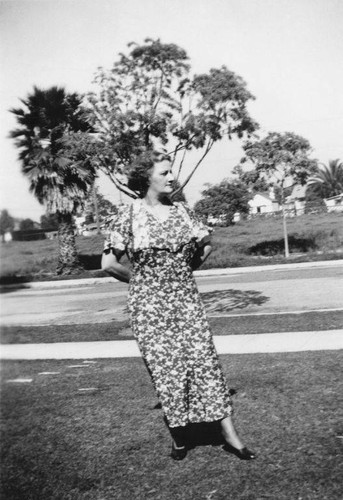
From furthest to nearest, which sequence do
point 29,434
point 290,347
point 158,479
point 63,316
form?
point 63,316 → point 290,347 → point 29,434 → point 158,479

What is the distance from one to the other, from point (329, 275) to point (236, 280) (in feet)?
8.72

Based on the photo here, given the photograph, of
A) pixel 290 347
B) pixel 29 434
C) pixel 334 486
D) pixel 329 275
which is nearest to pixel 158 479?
pixel 334 486

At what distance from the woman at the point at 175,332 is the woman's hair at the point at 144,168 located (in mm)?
301

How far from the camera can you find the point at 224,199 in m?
59.1

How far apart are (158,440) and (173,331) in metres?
0.90

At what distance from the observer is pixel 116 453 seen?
10.9ft

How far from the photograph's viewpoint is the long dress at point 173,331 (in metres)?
3.11

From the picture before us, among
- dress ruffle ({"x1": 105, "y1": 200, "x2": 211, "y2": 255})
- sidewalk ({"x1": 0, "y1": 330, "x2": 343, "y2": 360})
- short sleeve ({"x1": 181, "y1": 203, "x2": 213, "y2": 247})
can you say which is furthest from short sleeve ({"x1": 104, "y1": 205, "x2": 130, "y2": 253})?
sidewalk ({"x1": 0, "y1": 330, "x2": 343, "y2": 360})

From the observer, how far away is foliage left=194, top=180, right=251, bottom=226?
56.2m

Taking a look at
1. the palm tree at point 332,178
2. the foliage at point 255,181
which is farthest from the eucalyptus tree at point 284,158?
the palm tree at point 332,178

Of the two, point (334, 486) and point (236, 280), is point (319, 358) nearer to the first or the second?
point (334, 486)

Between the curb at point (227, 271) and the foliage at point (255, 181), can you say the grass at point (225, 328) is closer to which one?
the curb at point (227, 271)

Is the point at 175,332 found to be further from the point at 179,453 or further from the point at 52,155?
the point at 52,155

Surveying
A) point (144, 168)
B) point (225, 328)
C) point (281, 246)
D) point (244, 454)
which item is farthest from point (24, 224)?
point (281, 246)
